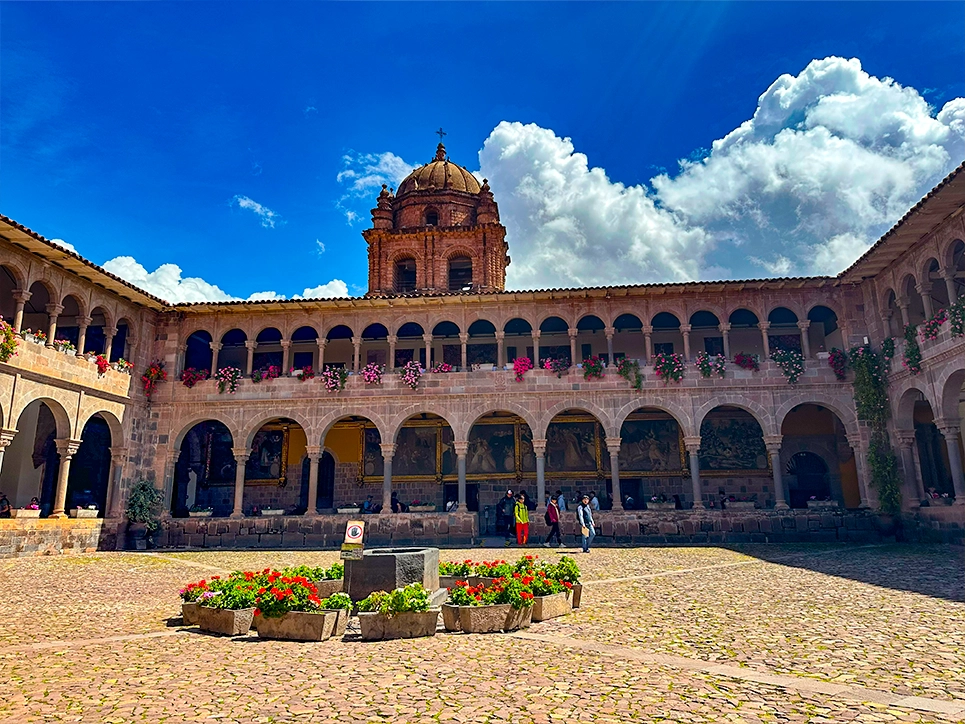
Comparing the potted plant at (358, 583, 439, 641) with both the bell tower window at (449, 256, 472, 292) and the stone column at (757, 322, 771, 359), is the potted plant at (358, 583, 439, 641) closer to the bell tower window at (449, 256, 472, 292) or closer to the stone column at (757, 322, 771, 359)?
the stone column at (757, 322, 771, 359)

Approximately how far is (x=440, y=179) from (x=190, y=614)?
84.1 ft

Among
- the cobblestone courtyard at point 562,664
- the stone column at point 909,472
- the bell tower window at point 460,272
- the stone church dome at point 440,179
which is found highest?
the stone church dome at point 440,179

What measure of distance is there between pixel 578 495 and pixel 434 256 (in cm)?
1189

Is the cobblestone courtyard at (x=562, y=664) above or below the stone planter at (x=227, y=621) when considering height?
below

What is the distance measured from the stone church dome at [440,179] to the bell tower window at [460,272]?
3.68 meters

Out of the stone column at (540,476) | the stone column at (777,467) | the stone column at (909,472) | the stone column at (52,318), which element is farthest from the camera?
the stone column at (540,476)

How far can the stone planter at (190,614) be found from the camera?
8039 millimetres

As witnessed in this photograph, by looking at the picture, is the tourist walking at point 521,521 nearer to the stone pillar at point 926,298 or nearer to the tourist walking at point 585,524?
the tourist walking at point 585,524

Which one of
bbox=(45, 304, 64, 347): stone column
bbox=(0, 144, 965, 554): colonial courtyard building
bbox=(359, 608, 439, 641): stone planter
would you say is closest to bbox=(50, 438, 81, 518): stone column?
bbox=(0, 144, 965, 554): colonial courtyard building

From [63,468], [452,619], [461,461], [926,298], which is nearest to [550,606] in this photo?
[452,619]

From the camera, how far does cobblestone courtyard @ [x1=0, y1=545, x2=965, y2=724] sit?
15.7ft

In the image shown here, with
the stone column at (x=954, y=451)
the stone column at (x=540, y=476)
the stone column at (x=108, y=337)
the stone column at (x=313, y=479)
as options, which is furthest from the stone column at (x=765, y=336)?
the stone column at (x=108, y=337)

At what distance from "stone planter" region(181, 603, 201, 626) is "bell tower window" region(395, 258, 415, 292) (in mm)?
21924

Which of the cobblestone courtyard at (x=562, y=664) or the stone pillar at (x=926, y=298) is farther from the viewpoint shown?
→ the stone pillar at (x=926, y=298)
